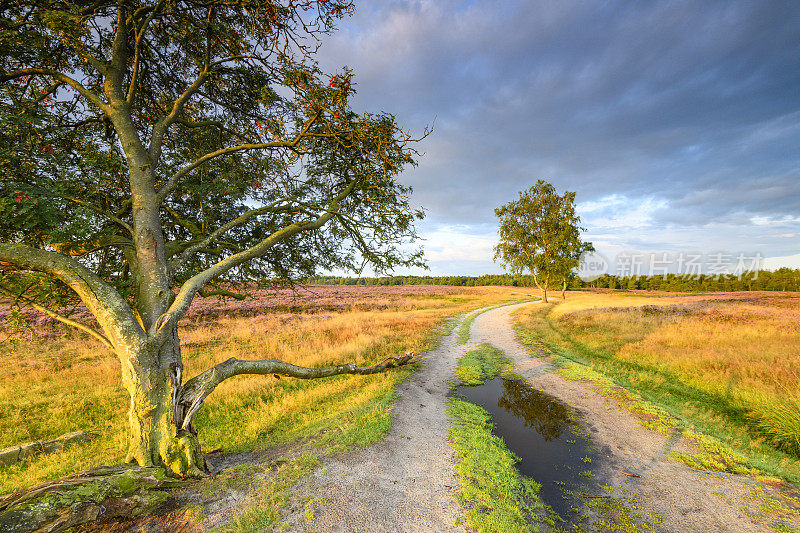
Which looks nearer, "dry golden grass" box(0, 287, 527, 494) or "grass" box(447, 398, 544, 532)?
"grass" box(447, 398, 544, 532)

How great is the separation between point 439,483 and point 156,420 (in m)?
4.70

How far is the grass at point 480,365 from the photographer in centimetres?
964

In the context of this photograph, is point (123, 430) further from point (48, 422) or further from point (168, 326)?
point (168, 326)

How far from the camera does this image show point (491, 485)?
4.37 metres

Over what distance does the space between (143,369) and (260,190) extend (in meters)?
4.70

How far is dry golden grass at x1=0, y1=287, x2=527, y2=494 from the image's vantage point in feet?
18.8

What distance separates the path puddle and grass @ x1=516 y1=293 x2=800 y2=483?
80.8 inches

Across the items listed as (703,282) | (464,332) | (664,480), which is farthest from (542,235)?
(703,282)

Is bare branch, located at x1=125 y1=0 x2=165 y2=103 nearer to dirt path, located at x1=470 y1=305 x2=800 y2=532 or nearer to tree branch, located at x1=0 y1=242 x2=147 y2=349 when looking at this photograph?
tree branch, located at x1=0 y1=242 x2=147 y2=349

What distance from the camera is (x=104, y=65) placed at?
4.85 meters

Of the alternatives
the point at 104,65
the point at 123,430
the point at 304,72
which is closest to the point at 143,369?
the point at 123,430

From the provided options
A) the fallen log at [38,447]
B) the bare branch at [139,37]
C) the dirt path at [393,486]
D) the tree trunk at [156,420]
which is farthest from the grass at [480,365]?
the bare branch at [139,37]

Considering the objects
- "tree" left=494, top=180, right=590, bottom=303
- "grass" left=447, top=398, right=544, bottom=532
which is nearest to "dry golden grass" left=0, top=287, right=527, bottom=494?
"grass" left=447, top=398, right=544, bottom=532

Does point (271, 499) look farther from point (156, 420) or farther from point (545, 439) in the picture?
point (545, 439)
